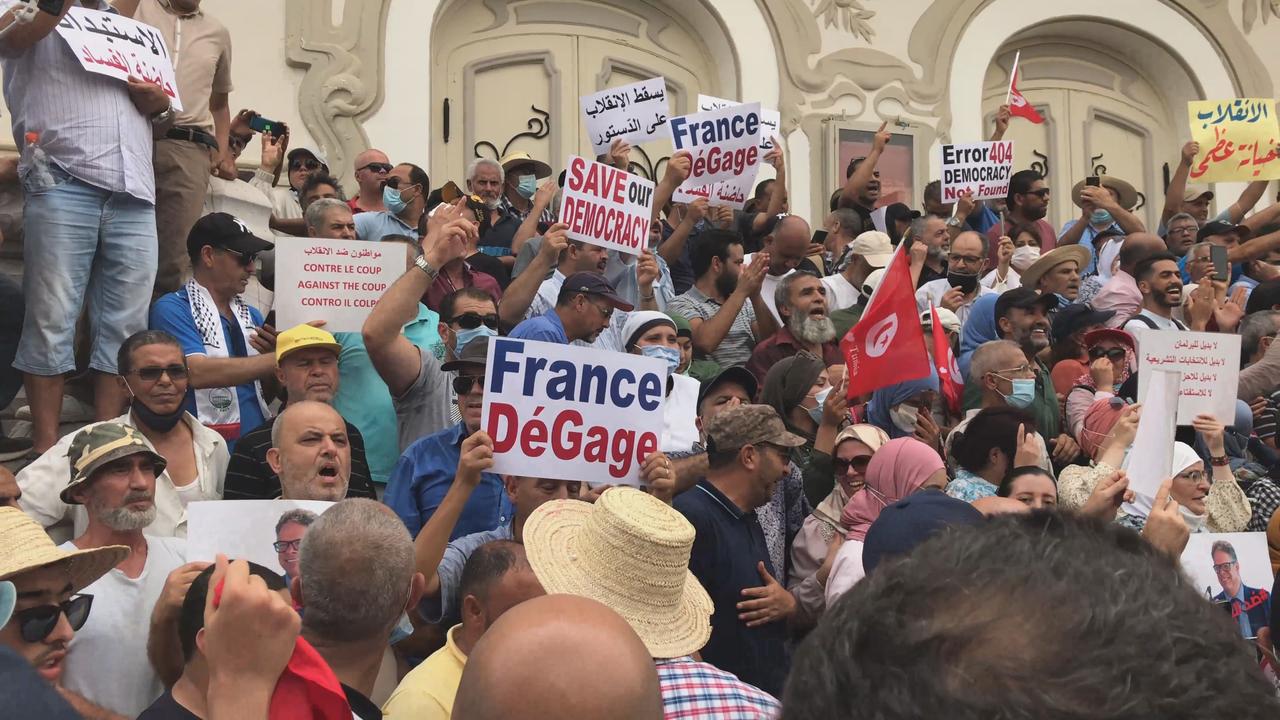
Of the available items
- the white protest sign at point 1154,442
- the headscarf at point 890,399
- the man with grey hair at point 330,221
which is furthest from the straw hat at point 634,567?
the man with grey hair at point 330,221

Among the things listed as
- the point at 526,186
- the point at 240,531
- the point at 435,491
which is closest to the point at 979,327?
the point at 526,186

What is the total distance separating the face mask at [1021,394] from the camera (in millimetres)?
6562

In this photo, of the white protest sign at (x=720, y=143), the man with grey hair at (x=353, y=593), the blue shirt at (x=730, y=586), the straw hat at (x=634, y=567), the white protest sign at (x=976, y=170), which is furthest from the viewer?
the white protest sign at (x=976, y=170)

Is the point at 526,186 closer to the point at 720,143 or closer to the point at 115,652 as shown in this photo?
the point at 720,143

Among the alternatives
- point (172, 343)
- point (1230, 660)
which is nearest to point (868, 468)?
point (172, 343)

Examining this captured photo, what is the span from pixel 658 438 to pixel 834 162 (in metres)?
9.42

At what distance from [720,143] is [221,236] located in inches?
156

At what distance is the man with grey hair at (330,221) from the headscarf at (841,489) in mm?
2668

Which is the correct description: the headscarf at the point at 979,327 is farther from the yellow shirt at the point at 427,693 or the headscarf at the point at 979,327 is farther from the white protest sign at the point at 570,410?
the yellow shirt at the point at 427,693

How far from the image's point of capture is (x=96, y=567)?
345cm

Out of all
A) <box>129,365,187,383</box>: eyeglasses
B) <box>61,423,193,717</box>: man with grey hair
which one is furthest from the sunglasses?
<box>61,423,193,717</box>: man with grey hair

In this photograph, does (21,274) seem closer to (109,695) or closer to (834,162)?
(109,695)

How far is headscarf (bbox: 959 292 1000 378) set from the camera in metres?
7.71

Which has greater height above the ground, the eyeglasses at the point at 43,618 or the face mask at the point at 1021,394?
the face mask at the point at 1021,394
